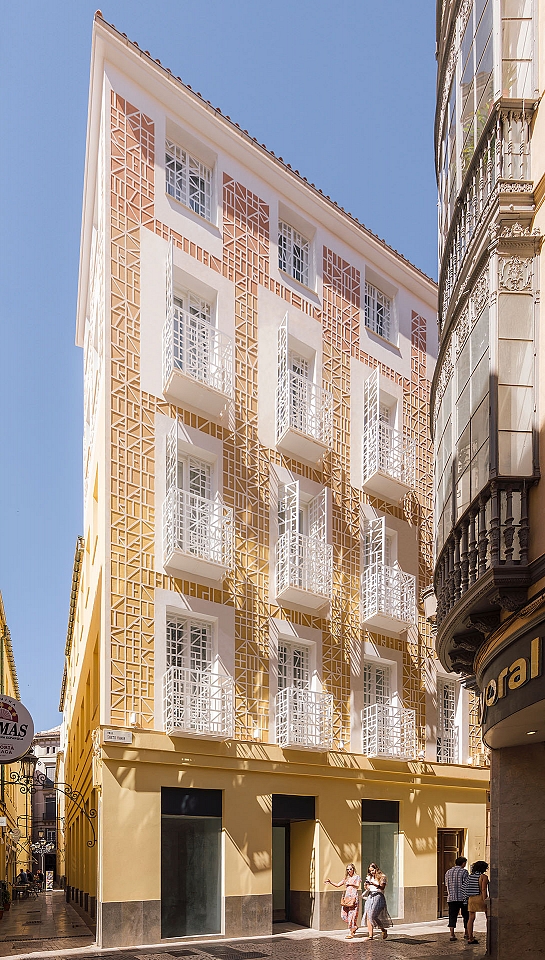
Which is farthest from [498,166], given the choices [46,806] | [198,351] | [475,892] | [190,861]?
[46,806]

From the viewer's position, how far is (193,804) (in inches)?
770

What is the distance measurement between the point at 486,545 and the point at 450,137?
281 inches

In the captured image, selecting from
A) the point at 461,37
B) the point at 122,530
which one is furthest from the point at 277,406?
the point at 461,37

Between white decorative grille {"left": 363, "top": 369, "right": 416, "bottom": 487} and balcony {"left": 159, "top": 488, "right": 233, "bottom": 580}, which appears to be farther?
white decorative grille {"left": 363, "top": 369, "right": 416, "bottom": 487}

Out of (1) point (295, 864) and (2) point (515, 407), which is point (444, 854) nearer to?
(1) point (295, 864)

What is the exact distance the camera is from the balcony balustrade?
11258mm

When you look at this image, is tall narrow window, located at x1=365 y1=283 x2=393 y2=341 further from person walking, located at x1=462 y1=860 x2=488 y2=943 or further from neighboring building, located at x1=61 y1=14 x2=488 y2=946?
person walking, located at x1=462 y1=860 x2=488 y2=943

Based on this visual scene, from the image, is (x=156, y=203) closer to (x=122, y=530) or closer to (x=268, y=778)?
(x=122, y=530)

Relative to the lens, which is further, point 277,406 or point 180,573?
point 277,406

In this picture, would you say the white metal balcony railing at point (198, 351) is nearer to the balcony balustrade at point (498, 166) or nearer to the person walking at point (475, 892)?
the balcony balustrade at point (498, 166)

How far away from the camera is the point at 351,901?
21.1 meters

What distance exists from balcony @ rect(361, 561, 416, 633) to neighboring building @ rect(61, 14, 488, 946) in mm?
83

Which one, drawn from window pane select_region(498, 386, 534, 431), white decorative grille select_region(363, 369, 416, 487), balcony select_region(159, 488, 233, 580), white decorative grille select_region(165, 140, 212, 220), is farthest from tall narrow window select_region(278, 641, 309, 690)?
window pane select_region(498, 386, 534, 431)

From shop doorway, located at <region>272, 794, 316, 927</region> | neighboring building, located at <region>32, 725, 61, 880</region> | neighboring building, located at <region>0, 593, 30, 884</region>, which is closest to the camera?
shop doorway, located at <region>272, 794, 316, 927</region>
